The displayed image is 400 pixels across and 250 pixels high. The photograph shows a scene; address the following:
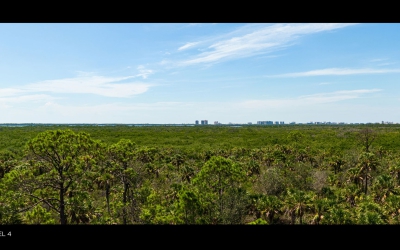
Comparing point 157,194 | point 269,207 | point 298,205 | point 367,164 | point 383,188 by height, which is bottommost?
point 269,207

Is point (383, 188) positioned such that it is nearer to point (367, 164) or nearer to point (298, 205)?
point (367, 164)

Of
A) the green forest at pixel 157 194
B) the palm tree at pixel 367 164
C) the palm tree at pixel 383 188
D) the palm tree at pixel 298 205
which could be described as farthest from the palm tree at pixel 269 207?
the palm tree at pixel 367 164

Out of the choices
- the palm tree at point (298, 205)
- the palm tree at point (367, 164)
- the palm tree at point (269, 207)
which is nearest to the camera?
the palm tree at point (298, 205)

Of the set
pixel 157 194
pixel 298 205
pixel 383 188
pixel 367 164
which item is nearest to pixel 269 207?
pixel 298 205

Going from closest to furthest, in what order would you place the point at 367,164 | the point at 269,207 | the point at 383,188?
the point at 269,207 → the point at 383,188 → the point at 367,164

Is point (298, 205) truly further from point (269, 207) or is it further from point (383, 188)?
point (383, 188)

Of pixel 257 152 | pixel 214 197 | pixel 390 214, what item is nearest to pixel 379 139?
pixel 257 152

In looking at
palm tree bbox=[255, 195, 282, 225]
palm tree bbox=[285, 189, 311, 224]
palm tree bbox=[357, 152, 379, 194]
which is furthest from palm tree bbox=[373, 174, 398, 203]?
palm tree bbox=[255, 195, 282, 225]

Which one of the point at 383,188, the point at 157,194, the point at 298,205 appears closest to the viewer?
the point at 298,205

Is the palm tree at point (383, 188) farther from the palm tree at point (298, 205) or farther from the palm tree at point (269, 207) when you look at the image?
the palm tree at point (269, 207)

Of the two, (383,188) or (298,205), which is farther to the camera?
(383,188)

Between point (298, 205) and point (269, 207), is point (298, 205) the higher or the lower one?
the higher one
